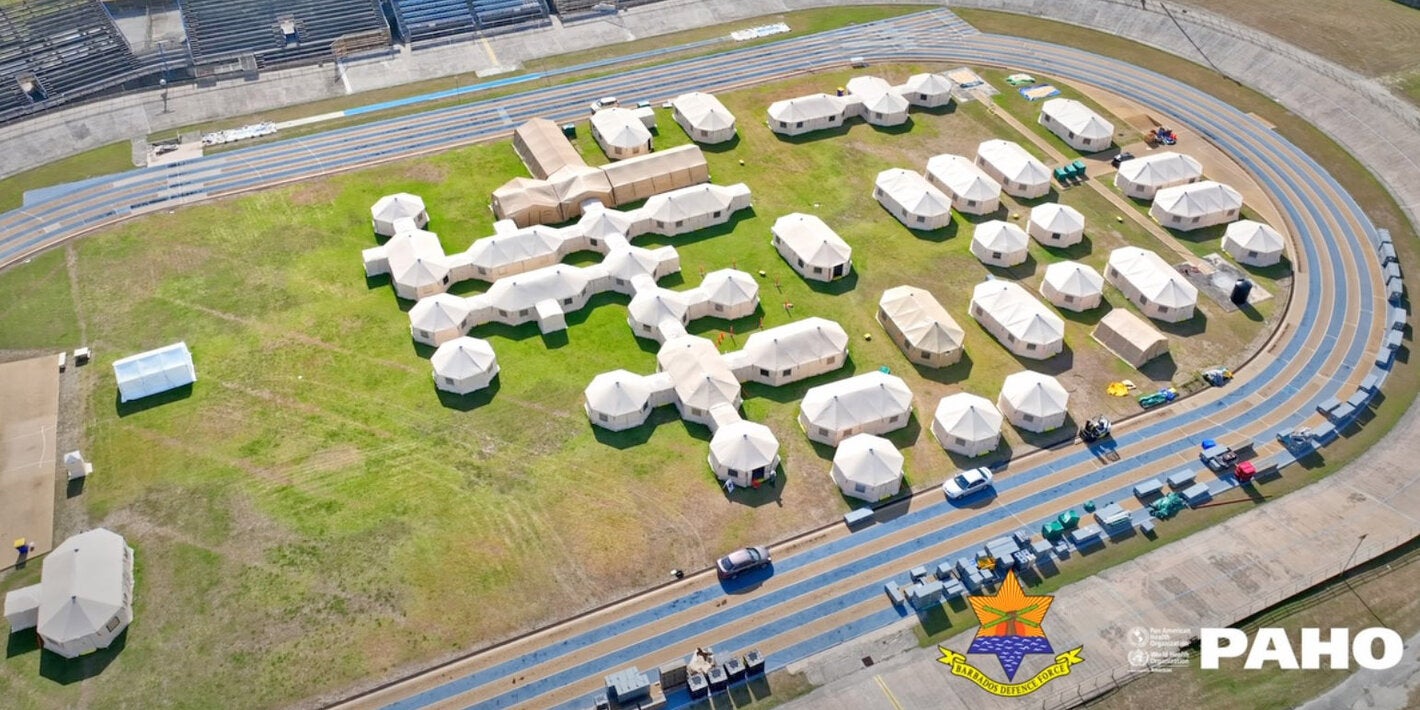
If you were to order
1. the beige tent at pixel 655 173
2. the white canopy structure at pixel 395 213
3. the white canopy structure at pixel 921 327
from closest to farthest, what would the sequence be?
the white canopy structure at pixel 921 327
the white canopy structure at pixel 395 213
the beige tent at pixel 655 173

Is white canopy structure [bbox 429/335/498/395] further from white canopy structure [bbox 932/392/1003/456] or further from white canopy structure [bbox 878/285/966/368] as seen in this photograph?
white canopy structure [bbox 932/392/1003/456]

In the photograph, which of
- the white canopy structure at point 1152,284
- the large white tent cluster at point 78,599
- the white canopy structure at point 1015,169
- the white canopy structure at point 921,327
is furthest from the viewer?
the white canopy structure at point 1015,169

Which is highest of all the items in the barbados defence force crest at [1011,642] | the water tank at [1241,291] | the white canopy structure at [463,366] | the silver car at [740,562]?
the white canopy structure at [463,366]

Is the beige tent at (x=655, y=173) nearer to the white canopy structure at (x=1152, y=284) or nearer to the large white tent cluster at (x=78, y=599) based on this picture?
the white canopy structure at (x=1152, y=284)

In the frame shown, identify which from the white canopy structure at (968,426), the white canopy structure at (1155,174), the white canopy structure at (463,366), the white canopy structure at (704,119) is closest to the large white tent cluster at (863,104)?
the white canopy structure at (704,119)

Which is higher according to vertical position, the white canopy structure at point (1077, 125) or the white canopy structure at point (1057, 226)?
the white canopy structure at point (1077, 125)

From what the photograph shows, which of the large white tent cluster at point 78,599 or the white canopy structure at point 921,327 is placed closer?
the large white tent cluster at point 78,599

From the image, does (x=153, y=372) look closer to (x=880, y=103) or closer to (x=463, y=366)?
(x=463, y=366)
